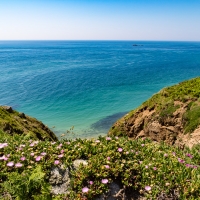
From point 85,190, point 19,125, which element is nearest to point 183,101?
point 19,125

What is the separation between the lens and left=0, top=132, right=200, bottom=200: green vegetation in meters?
5.59

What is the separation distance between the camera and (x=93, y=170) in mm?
6062

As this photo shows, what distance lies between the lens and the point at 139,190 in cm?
627

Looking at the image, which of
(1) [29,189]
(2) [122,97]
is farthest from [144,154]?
(2) [122,97]

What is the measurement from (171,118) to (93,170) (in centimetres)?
1205

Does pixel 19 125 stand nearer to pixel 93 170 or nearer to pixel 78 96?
pixel 93 170

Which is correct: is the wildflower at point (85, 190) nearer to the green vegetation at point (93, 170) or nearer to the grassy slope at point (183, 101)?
the green vegetation at point (93, 170)

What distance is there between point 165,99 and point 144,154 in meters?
11.6

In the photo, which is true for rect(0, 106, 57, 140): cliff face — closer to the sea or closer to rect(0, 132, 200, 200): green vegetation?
the sea

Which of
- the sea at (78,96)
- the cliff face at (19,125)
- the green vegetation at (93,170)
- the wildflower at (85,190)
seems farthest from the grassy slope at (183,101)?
the wildflower at (85,190)

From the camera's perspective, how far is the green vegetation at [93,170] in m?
5.59

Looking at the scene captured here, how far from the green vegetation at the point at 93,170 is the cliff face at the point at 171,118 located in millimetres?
8077

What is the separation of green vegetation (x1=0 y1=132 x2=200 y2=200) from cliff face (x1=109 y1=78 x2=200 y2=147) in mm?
8077

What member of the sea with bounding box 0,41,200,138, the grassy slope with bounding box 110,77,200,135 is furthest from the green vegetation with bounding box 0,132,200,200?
the sea with bounding box 0,41,200,138
